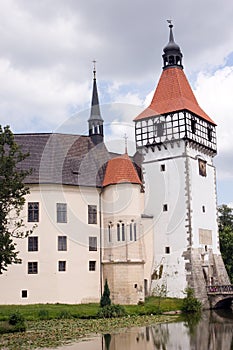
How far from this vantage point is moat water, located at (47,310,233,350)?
19.7 metres

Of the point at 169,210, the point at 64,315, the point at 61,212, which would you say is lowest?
the point at 64,315

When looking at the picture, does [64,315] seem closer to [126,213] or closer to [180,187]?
[126,213]

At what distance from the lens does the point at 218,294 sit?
3712cm

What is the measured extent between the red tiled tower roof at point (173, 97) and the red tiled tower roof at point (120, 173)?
16.1ft

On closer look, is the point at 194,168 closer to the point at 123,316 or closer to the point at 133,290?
the point at 133,290

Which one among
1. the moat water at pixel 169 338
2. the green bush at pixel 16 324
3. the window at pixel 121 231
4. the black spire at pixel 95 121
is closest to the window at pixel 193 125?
the black spire at pixel 95 121

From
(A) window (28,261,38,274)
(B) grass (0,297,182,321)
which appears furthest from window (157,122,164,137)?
(A) window (28,261,38,274)

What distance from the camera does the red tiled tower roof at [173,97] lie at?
40219mm

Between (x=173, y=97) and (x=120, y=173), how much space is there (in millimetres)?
8197

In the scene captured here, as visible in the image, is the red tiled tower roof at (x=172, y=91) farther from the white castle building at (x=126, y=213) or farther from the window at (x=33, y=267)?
the window at (x=33, y=267)

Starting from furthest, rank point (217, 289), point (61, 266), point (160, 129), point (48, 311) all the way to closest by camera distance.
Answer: point (160, 129) < point (217, 289) < point (61, 266) < point (48, 311)

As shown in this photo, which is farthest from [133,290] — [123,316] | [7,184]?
[7,184]

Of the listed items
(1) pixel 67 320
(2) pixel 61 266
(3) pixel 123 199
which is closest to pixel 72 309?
(1) pixel 67 320

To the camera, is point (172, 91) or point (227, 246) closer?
point (172, 91)
